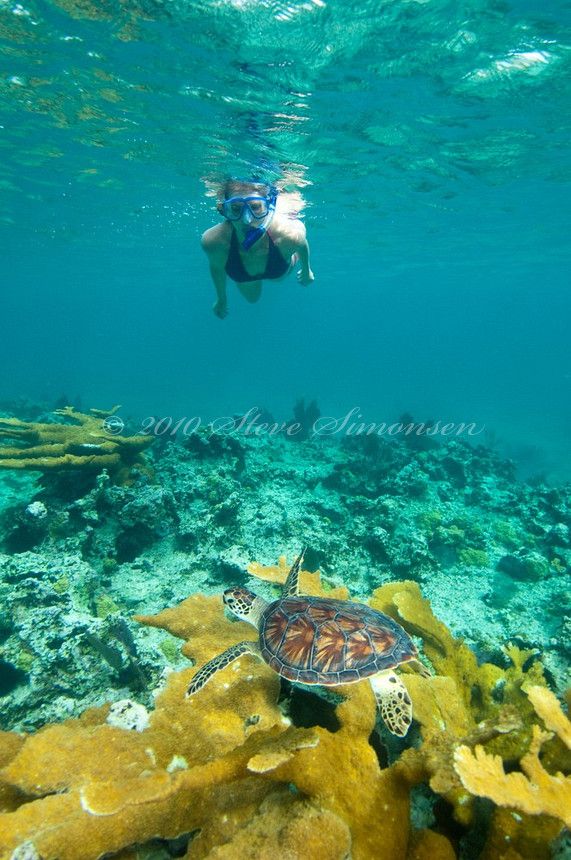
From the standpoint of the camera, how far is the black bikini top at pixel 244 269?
25.3 feet

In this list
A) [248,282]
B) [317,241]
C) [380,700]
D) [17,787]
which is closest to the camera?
[17,787]

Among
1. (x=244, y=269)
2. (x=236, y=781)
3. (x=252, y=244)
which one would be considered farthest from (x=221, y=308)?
(x=236, y=781)

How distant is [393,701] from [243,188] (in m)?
18.3

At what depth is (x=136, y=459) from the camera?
8.10m

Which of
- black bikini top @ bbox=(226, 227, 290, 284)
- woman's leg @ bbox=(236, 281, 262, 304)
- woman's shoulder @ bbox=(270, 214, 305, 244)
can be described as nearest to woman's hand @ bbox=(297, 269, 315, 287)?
black bikini top @ bbox=(226, 227, 290, 284)

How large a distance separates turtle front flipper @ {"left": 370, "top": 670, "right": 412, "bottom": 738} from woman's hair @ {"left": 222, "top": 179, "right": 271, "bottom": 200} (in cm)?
1637

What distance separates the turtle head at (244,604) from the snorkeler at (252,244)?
19.5 feet

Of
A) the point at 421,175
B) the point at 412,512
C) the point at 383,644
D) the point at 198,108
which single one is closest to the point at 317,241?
the point at 421,175

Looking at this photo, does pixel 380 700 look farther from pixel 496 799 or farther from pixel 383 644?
pixel 496 799

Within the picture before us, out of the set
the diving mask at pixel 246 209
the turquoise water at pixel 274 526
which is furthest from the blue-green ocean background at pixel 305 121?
the diving mask at pixel 246 209

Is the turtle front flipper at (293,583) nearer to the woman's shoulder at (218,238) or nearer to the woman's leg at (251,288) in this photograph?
the woman's shoulder at (218,238)

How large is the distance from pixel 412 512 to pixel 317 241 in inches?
1161

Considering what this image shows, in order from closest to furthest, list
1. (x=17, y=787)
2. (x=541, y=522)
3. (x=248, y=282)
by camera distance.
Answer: (x=17, y=787)
(x=248, y=282)
(x=541, y=522)

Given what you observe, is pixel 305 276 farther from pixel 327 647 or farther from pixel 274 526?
pixel 327 647
